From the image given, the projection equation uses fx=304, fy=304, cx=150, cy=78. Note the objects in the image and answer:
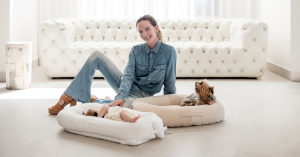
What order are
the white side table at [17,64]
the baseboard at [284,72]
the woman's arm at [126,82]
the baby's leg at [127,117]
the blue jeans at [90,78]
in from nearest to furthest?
the baby's leg at [127,117]
the woman's arm at [126,82]
the blue jeans at [90,78]
the white side table at [17,64]
the baseboard at [284,72]

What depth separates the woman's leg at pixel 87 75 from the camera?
7.95 ft

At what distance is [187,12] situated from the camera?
565 cm

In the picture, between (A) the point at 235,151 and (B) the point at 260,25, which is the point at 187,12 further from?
(A) the point at 235,151

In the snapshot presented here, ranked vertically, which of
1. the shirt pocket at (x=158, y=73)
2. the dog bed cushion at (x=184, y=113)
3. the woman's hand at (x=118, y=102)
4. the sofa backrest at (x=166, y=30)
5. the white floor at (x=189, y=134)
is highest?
the sofa backrest at (x=166, y=30)

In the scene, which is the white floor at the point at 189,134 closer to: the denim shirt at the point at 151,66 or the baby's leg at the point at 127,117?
the baby's leg at the point at 127,117

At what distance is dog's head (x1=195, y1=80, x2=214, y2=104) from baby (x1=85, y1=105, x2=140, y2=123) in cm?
56

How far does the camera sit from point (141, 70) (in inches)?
94.4

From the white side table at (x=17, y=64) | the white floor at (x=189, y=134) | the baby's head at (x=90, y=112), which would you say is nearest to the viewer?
the white floor at (x=189, y=134)

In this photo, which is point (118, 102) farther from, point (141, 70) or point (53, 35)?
point (53, 35)

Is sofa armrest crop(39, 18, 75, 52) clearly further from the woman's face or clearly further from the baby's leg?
the baby's leg

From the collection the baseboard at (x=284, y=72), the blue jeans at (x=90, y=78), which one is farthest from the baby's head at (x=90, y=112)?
the baseboard at (x=284, y=72)

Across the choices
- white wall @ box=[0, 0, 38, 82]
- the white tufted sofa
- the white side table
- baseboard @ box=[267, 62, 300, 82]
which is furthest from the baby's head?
baseboard @ box=[267, 62, 300, 82]

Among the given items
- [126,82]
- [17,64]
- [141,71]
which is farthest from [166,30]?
[126,82]

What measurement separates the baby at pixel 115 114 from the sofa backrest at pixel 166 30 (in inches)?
113
